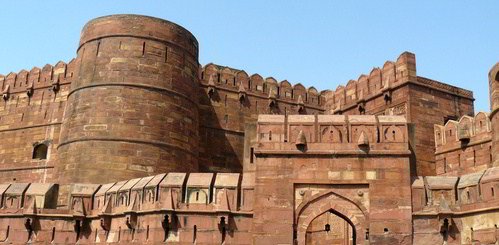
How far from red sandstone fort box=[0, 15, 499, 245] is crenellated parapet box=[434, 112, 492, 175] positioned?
0.04m

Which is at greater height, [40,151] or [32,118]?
[32,118]

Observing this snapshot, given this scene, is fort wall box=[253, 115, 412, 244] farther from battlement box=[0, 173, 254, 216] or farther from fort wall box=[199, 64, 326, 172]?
fort wall box=[199, 64, 326, 172]

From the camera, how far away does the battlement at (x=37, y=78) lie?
772 inches

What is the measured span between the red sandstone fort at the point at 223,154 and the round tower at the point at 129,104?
0.03 m

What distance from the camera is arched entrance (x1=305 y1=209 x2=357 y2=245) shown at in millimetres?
14383

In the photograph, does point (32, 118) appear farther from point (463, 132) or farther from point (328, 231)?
point (463, 132)

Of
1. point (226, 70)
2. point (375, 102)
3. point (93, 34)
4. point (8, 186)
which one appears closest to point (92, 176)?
point (8, 186)

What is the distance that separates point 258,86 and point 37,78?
302 inches

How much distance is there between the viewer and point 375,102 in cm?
1922

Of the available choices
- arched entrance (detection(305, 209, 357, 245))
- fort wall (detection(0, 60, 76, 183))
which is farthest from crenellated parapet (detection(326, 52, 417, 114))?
fort wall (detection(0, 60, 76, 183))

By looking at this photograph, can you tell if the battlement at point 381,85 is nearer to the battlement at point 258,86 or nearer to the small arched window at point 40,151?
the battlement at point 258,86

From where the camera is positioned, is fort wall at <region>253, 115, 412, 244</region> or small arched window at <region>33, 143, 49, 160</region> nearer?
fort wall at <region>253, 115, 412, 244</region>

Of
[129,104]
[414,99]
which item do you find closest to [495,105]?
[414,99]

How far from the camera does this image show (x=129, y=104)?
14742 millimetres
